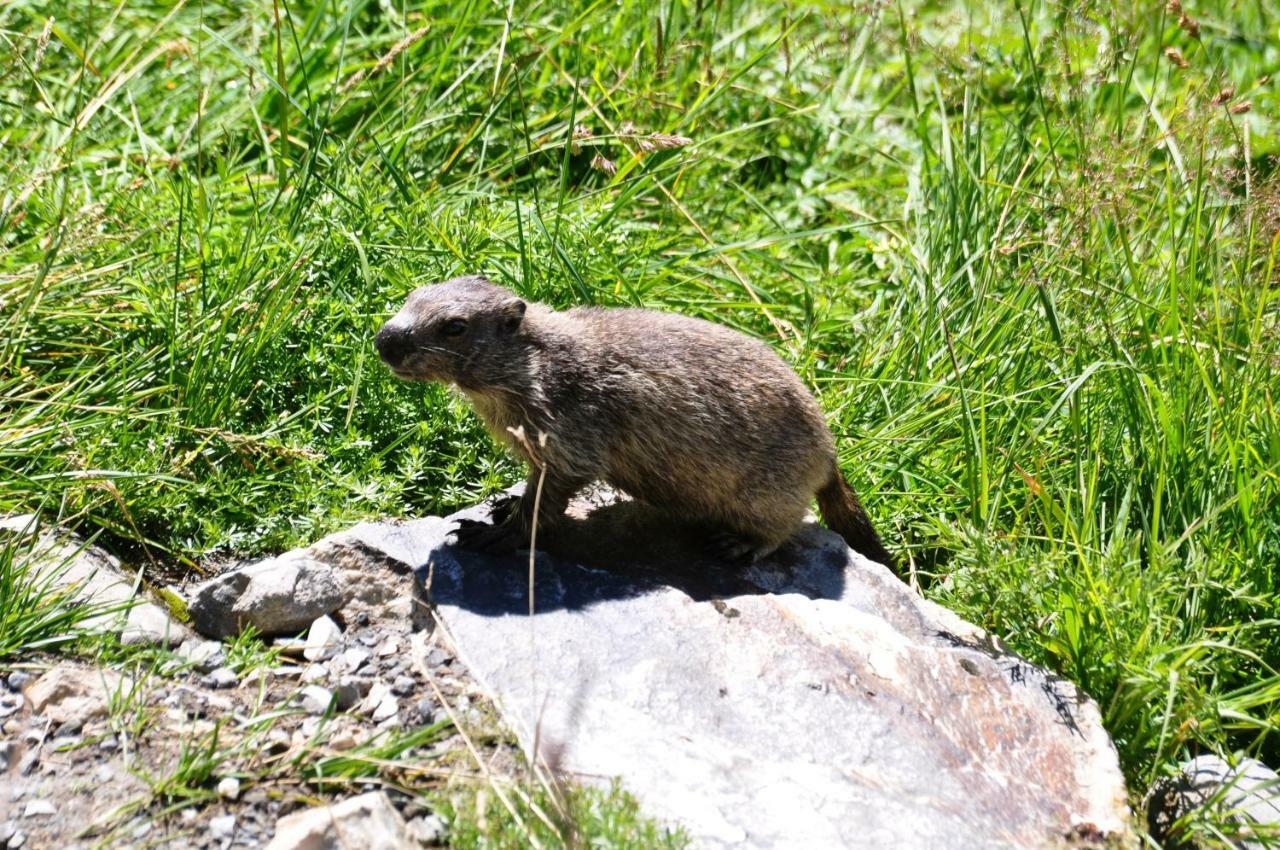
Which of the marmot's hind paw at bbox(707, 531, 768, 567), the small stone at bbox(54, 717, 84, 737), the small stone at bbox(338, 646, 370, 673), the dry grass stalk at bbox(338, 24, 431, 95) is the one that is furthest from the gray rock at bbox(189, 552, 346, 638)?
the dry grass stalk at bbox(338, 24, 431, 95)

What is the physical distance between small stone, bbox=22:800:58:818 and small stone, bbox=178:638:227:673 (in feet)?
1.89

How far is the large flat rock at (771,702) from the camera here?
10.3ft

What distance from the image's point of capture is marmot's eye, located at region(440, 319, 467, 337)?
4.19 m

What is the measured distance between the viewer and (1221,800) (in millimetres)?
3475

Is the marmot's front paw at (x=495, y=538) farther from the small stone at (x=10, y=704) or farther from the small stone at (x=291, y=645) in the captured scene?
the small stone at (x=10, y=704)

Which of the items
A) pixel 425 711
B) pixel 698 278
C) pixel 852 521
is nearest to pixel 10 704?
pixel 425 711

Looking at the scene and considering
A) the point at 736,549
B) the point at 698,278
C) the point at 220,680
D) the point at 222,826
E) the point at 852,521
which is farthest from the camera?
the point at 698,278

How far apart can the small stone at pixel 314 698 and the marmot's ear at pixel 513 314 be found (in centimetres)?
138

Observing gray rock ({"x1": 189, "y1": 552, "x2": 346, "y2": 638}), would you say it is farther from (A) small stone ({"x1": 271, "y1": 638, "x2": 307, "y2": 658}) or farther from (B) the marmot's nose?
(B) the marmot's nose

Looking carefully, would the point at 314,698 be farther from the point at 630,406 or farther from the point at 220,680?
the point at 630,406

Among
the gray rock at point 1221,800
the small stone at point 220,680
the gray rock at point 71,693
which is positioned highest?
the gray rock at point 71,693

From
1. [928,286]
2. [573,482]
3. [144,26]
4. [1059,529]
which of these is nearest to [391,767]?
[573,482]

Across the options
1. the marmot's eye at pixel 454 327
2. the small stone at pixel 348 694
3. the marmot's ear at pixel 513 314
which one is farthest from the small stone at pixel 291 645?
the marmot's ear at pixel 513 314

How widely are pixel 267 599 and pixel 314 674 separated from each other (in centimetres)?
31
